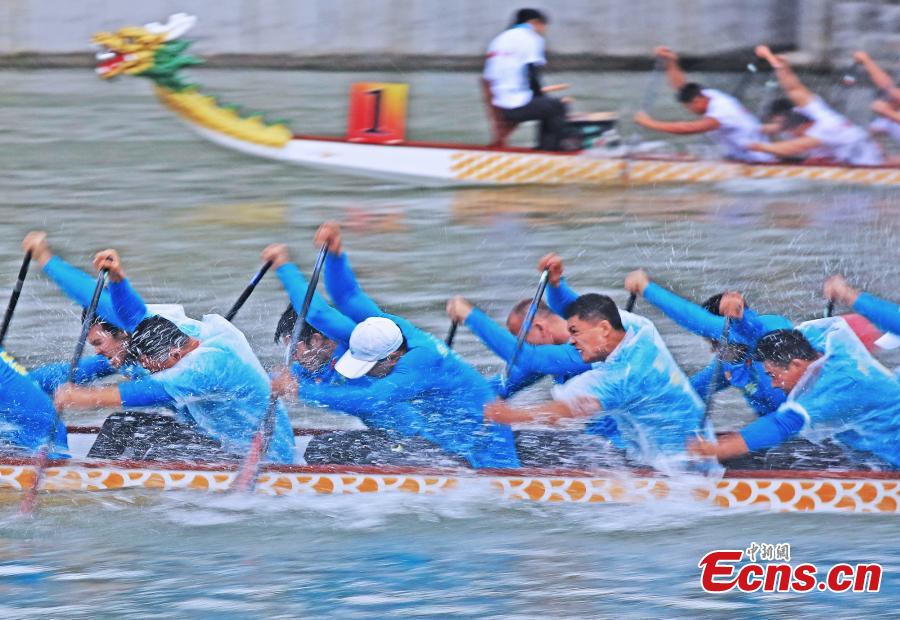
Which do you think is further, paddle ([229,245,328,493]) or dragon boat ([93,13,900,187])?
dragon boat ([93,13,900,187])

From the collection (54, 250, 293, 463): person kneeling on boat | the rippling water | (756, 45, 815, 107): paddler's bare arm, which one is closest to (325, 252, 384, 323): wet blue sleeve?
(54, 250, 293, 463): person kneeling on boat

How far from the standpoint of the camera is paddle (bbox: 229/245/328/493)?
22.4 feet

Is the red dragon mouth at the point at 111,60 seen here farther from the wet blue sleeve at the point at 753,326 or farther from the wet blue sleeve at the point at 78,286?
the wet blue sleeve at the point at 753,326

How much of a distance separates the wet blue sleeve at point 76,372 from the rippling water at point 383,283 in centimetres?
56

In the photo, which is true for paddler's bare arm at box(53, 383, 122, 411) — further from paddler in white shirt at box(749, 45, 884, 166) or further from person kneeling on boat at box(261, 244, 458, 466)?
paddler in white shirt at box(749, 45, 884, 166)

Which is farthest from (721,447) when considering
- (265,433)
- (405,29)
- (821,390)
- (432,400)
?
(405,29)

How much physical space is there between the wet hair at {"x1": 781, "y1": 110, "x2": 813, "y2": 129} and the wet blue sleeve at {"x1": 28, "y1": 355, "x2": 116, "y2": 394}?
7.20 m

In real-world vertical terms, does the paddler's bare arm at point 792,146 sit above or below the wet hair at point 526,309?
below

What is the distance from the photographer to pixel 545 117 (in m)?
12.8

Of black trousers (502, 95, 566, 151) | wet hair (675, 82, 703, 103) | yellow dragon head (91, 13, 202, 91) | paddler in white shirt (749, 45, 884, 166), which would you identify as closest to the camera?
black trousers (502, 95, 566, 151)

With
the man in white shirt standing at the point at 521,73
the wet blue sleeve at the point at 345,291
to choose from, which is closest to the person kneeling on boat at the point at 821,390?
the wet blue sleeve at the point at 345,291

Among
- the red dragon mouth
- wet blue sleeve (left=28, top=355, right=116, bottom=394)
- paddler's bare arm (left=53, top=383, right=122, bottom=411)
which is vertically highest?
the red dragon mouth

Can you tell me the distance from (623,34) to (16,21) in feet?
21.1

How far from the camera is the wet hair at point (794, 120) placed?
12.8m
